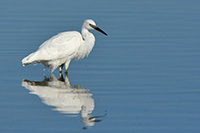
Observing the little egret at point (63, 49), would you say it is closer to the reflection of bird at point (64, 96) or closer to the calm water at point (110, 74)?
the calm water at point (110, 74)

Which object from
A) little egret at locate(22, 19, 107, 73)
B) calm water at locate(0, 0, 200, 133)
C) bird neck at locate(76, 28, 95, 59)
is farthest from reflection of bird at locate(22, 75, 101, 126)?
bird neck at locate(76, 28, 95, 59)

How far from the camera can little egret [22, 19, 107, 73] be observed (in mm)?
11086

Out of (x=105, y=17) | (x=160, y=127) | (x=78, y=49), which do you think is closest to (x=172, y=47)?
(x=78, y=49)

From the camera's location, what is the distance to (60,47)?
11.3m

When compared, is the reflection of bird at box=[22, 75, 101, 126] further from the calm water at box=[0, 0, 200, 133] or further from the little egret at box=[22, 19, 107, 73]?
the little egret at box=[22, 19, 107, 73]

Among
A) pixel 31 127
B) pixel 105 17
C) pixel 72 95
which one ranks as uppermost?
pixel 105 17

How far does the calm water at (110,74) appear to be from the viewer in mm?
7645

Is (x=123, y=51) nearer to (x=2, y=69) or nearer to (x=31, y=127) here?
(x=2, y=69)

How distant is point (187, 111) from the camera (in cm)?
801

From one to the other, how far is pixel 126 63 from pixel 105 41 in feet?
8.02

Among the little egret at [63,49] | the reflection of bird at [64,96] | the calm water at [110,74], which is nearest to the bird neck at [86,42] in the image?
the little egret at [63,49]

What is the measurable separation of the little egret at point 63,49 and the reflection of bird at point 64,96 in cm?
54

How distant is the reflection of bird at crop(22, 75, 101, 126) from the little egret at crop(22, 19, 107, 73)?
0.54m

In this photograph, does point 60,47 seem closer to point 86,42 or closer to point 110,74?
point 86,42
